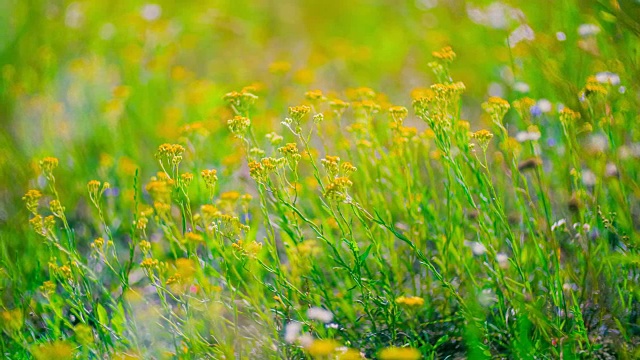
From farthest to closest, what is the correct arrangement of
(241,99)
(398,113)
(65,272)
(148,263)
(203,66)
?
(203,66) → (241,99) → (398,113) → (65,272) → (148,263)

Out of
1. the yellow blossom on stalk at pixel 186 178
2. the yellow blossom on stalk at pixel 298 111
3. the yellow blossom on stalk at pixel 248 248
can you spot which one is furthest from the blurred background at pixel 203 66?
the yellow blossom on stalk at pixel 248 248

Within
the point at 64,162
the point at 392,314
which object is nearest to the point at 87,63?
the point at 64,162

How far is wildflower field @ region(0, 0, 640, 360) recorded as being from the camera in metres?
1.66

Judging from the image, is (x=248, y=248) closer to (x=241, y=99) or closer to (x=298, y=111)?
(x=298, y=111)

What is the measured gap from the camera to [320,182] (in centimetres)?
165

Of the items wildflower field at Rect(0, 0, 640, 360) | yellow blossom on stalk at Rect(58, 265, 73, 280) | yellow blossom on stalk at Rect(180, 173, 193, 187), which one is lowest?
wildflower field at Rect(0, 0, 640, 360)

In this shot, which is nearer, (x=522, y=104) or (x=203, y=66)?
(x=522, y=104)

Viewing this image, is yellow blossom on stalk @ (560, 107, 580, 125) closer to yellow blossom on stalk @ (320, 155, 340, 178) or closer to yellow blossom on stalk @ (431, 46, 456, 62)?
yellow blossom on stalk @ (431, 46, 456, 62)

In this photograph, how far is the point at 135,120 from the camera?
3.26m

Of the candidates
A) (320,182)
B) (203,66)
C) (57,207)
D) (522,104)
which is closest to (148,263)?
(57,207)

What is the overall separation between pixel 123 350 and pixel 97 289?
1.65 ft

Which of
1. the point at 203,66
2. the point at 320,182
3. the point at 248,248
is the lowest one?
the point at 203,66

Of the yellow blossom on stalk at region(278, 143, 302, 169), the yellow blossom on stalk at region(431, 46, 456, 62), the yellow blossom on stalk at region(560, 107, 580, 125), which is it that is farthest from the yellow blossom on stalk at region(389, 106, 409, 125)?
the yellow blossom on stalk at region(560, 107, 580, 125)

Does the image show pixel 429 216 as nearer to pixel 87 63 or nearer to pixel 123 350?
pixel 123 350
